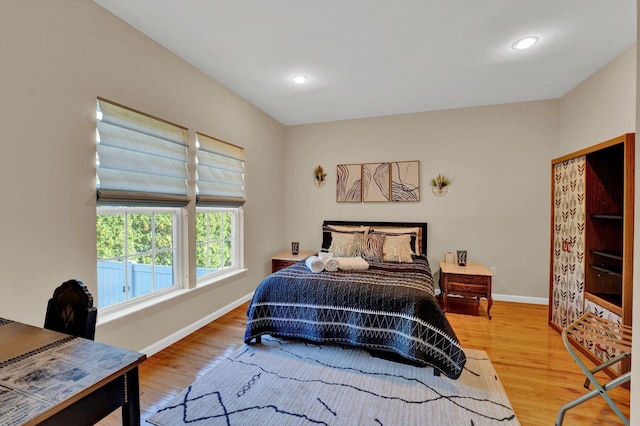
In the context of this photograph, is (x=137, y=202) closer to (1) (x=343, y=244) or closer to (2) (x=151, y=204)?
(2) (x=151, y=204)

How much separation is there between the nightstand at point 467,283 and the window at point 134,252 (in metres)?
3.01

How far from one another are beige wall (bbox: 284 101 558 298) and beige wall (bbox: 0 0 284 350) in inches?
108

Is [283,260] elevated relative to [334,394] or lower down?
elevated

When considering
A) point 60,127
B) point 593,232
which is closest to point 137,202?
point 60,127

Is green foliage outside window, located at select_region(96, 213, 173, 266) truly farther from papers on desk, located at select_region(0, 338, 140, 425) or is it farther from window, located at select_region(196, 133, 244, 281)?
papers on desk, located at select_region(0, 338, 140, 425)

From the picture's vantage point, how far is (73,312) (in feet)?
4.14

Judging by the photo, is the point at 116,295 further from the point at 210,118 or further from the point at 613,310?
the point at 613,310

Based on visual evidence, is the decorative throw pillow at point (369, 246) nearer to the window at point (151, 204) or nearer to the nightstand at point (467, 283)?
the nightstand at point (467, 283)

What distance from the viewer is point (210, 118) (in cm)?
312

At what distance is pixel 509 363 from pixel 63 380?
9.33 feet

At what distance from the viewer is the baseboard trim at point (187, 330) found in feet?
8.11

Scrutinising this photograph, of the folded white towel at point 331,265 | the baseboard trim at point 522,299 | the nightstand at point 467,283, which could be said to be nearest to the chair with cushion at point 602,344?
the nightstand at point 467,283

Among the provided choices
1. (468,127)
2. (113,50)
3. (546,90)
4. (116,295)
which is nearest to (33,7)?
(113,50)

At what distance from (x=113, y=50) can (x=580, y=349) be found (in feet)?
→ 14.9
